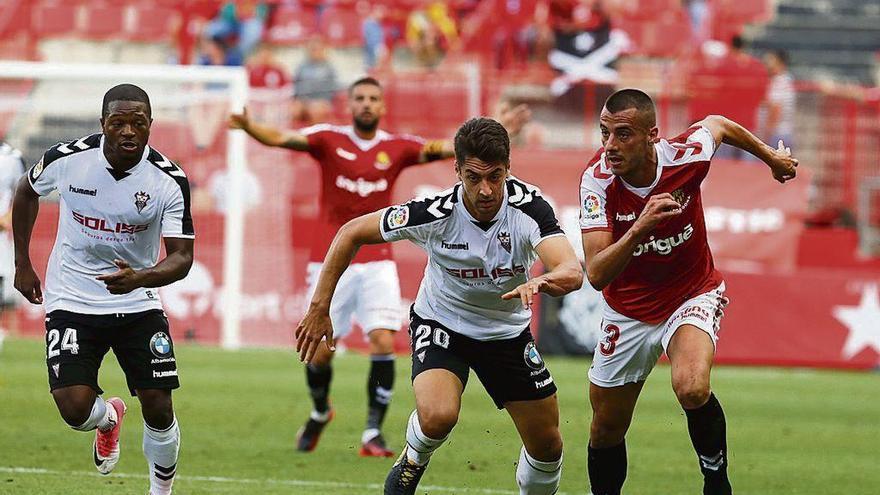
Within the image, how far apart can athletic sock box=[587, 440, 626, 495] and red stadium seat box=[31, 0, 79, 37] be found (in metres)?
20.5

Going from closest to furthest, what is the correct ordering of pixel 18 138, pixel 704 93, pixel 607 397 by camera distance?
pixel 607 397
pixel 18 138
pixel 704 93

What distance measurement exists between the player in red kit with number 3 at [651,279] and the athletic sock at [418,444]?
3.97 ft

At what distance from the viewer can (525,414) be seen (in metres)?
8.21

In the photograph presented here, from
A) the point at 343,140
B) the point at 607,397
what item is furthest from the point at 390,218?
the point at 343,140

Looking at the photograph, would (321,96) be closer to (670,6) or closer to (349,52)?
(349,52)

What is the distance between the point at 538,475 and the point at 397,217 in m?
1.66

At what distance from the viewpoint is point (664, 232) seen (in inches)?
336

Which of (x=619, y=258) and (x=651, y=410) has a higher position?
(x=619, y=258)

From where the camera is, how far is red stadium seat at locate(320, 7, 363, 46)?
87.6ft

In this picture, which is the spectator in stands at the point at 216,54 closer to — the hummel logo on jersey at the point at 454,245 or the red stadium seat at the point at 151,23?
the red stadium seat at the point at 151,23

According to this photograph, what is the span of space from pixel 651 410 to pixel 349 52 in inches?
506

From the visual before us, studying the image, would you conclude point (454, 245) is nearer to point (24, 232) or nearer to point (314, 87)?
point (24, 232)

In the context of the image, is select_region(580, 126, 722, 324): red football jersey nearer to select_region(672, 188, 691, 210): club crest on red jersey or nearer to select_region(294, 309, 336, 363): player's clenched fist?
select_region(672, 188, 691, 210): club crest on red jersey

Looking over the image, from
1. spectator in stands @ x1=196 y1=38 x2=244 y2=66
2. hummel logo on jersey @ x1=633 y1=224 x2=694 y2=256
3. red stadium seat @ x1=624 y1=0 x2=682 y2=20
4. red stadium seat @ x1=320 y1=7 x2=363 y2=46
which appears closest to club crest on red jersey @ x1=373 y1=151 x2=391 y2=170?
hummel logo on jersey @ x1=633 y1=224 x2=694 y2=256
